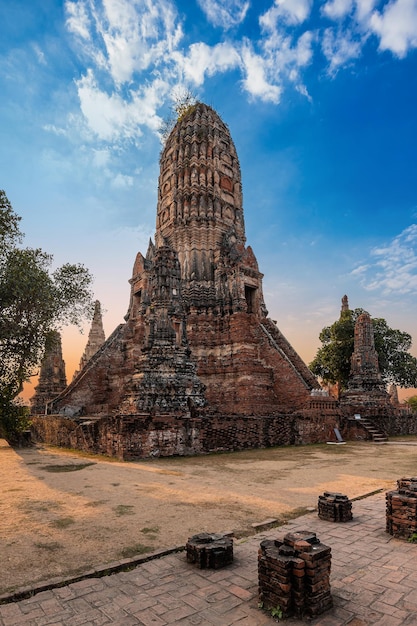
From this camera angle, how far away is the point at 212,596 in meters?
3.26

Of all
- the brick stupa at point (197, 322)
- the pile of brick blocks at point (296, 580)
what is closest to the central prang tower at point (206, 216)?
the brick stupa at point (197, 322)

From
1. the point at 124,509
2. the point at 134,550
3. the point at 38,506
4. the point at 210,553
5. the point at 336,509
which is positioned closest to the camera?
the point at 210,553

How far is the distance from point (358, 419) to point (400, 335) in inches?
692

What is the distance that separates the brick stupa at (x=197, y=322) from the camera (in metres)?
15.1

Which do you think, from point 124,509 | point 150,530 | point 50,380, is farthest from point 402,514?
point 50,380

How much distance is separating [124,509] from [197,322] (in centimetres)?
1698

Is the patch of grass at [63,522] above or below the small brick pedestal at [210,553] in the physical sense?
below

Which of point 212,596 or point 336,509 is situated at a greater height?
point 336,509

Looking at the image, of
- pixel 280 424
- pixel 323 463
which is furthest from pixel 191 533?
pixel 280 424

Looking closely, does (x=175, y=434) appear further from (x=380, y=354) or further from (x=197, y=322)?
(x=380, y=354)

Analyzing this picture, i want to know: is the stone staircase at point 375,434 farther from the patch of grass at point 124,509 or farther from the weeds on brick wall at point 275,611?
the weeds on brick wall at point 275,611

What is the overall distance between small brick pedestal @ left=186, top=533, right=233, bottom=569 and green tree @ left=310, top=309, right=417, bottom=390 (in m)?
31.1

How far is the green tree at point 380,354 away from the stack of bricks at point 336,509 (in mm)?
29168

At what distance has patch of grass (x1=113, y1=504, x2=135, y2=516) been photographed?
5719 mm
